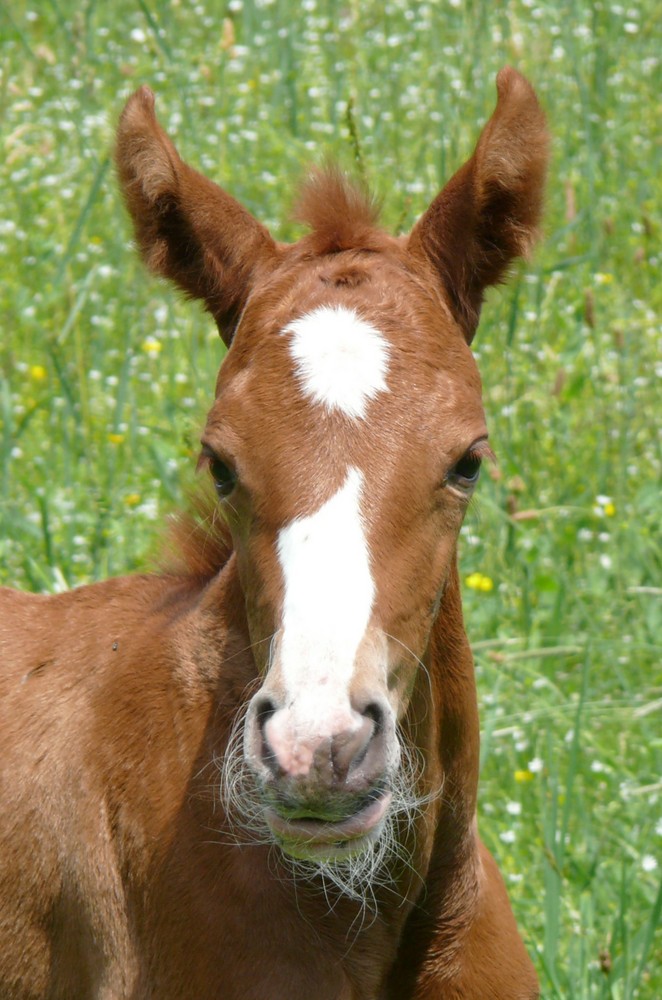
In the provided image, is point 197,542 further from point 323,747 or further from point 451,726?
point 323,747

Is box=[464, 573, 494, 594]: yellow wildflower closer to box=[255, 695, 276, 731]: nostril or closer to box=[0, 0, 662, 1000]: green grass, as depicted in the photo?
box=[0, 0, 662, 1000]: green grass

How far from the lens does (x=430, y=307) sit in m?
2.80

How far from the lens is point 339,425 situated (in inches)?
97.8

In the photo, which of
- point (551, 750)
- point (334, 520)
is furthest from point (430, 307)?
point (551, 750)

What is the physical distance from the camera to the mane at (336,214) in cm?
292

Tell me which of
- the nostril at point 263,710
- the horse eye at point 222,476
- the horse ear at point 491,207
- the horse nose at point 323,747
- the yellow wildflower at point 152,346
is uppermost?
the yellow wildflower at point 152,346

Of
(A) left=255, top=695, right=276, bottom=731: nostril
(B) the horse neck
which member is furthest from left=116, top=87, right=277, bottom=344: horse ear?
(A) left=255, top=695, right=276, bottom=731: nostril

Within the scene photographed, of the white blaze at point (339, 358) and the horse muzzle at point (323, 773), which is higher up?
the white blaze at point (339, 358)

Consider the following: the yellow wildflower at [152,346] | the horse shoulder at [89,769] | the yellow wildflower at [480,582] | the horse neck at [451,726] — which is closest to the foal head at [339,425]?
the horse neck at [451,726]

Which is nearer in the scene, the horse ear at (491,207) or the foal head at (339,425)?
the foal head at (339,425)

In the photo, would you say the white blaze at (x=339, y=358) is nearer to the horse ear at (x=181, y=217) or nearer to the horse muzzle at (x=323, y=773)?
the horse ear at (x=181, y=217)

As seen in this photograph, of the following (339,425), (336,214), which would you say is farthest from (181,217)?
(339,425)

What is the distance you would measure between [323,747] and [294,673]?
129 mm

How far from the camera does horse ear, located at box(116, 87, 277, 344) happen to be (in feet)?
9.65
